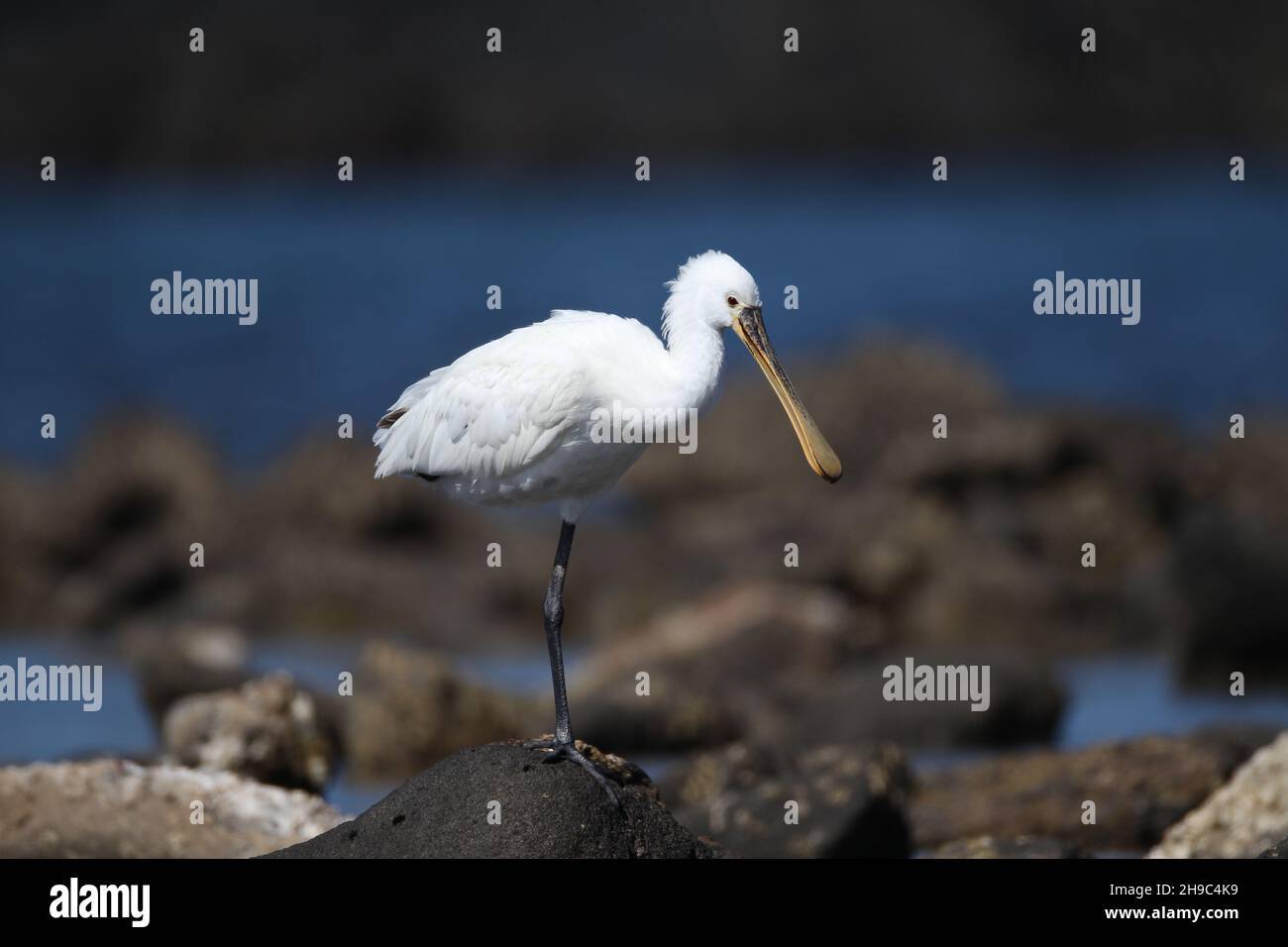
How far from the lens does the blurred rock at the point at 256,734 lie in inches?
615

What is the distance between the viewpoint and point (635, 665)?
20.6 meters

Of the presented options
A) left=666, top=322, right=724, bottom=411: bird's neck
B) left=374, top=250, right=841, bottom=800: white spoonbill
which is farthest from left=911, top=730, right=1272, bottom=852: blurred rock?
left=666, top=322, right=724, bottom=411: bird's neck

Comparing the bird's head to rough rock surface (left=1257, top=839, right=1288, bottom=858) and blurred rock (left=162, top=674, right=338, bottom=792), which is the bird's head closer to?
rough rock surface (left=1257, top=839, right=1288, bottom=858)

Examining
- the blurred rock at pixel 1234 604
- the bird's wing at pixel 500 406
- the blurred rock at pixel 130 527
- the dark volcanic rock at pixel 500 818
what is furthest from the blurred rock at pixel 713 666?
the dark volcanic rock at pixel 500 818

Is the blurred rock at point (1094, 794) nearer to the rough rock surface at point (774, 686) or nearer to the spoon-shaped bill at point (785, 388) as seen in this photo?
the rough rock surface at point (774, 686)

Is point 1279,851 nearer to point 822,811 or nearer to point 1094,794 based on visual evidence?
point 822,811

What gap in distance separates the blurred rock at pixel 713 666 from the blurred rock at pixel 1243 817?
5882 millimetres

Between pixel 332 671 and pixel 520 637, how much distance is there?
3.03m

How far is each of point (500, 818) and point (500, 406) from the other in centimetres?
259

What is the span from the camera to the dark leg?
35.8ft

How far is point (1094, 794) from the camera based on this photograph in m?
15.8

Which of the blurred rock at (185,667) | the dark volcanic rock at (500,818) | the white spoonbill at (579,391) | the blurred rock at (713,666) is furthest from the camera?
the blurred rock at (713,666)

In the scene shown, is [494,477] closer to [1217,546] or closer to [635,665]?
[635,665]
